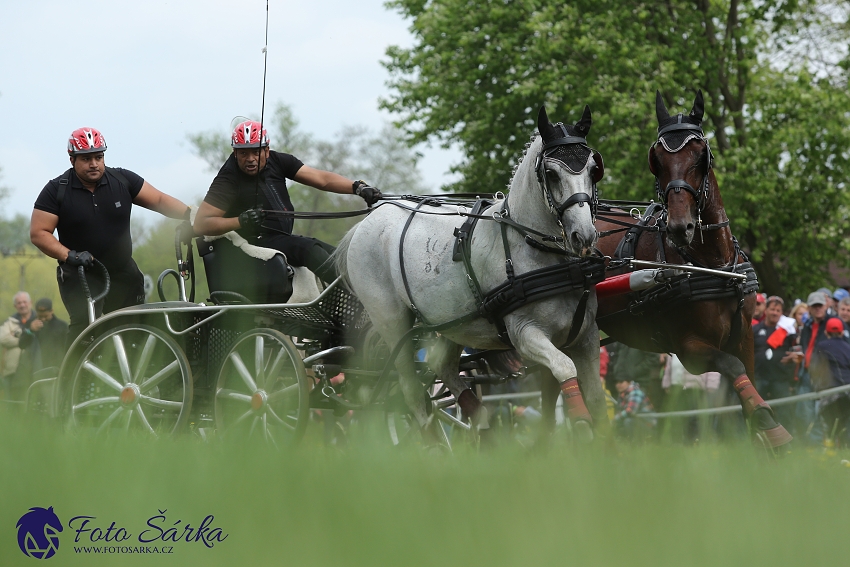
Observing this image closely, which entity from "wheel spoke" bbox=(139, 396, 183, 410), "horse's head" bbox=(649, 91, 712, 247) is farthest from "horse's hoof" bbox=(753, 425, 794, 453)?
"wheel spoke" bbox=(139, 396, 183, 410)

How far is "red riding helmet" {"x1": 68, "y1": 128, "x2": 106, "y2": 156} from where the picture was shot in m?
6.52

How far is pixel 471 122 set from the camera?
2081 centimetres

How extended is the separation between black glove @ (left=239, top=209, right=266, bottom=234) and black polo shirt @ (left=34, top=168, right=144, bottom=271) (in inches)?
36.0

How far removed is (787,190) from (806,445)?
15097mm

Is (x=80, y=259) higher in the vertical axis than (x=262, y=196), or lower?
lower

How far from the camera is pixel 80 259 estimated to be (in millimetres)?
6160

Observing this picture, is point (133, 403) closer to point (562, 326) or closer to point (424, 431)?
point (424, 431)

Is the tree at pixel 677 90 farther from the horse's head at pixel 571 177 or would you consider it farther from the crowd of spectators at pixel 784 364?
the horse's head at pixel 571 177

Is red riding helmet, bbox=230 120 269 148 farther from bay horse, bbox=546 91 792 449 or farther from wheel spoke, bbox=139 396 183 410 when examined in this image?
bay horse, bbox=546 91 792 449

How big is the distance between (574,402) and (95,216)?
3588 mm

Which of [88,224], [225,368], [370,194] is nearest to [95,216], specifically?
[88,224]

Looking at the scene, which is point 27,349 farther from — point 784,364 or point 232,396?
point 784,364

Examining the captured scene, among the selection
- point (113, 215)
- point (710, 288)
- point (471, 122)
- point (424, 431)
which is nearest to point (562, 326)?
point (710, 288)

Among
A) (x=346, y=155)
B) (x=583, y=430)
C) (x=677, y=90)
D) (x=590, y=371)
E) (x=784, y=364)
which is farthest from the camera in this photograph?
(x=346, y=155)
